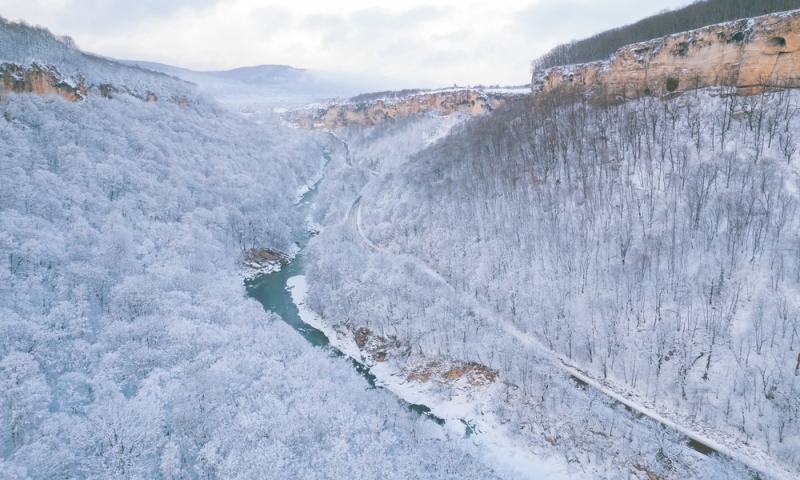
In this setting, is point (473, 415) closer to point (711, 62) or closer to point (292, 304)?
point (292, 304)

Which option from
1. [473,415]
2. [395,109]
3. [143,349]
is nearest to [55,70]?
[143,349]

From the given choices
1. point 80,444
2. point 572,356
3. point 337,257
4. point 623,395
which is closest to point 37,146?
point 337,257

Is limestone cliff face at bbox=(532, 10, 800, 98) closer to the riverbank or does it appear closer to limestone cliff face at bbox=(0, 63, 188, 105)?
the riverbank

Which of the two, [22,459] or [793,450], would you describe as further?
[793,450]

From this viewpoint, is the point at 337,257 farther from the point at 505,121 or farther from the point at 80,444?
the point at 505,121

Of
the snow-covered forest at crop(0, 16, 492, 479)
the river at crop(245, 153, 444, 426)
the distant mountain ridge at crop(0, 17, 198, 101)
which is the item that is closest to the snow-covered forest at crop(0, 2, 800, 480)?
the snow-covered forest at crop(0, 16, 492, 479)
